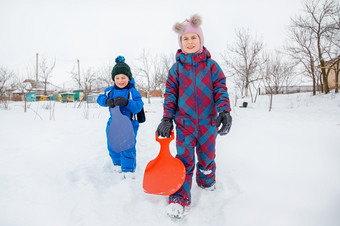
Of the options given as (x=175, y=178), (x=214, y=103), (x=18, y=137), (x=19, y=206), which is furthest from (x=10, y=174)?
(x=214, y=103)

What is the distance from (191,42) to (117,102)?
0.94 m

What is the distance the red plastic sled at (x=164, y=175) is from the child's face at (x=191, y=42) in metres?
0.84

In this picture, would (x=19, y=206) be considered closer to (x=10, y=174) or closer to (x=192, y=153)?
(x=10, y=174)

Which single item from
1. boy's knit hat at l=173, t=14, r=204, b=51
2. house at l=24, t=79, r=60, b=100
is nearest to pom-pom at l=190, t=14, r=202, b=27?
A: boy's knit hat at l=173, t=14, r=204, b=51

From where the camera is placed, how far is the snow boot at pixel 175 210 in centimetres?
127

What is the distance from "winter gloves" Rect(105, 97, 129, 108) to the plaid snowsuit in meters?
0.49

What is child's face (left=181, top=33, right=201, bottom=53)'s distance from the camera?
5.01 ft

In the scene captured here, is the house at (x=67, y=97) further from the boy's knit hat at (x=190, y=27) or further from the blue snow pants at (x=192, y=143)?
the blue snow pants at (x=192, y=143)

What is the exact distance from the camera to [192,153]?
1505 millimetres

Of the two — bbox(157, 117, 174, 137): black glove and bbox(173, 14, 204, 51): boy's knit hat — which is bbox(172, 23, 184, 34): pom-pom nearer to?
bbox(173, 14, 204, 51): boy's knit hat

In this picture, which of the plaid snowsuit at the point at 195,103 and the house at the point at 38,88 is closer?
the plaid snowsuit at the point at 195,103

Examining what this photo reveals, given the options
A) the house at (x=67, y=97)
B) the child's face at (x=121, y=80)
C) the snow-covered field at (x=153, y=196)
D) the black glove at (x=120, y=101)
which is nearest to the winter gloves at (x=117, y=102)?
the black glove at (x=120, y=101)

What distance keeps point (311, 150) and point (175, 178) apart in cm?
189

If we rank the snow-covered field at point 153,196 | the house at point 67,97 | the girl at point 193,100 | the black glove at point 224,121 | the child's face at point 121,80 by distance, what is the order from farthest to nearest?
the house at point 67,97
the child's face at point 121,80
the girl at point 193,100
the black glove at point 224,121
the snow-covered field at point 153,196
